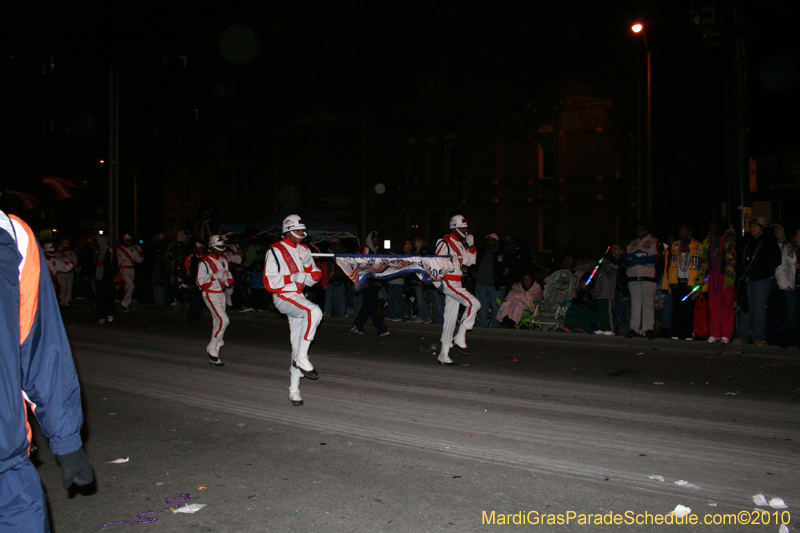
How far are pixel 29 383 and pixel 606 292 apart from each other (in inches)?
473

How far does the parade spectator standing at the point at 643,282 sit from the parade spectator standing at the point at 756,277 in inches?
61.9

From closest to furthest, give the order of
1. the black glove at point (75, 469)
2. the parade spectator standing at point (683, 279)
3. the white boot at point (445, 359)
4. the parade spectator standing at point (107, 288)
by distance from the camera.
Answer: the black glove at point (75, 469) → the white boot at point (445, 359) → the parade spectator standing at point (683, 279) → the parade spectator standing at point (107, 288)

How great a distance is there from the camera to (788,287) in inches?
426

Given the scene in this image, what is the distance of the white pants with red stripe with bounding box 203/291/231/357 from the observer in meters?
10.0

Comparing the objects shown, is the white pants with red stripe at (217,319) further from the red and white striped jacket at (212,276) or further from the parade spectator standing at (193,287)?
the parade spectator standing at (193,287)

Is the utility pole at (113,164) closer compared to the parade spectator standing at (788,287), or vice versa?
the parade spectator standing at (788,287)

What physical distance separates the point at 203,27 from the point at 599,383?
39.0 metres

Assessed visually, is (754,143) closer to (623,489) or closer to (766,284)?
(766,284)

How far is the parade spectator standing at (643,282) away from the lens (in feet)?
41.1

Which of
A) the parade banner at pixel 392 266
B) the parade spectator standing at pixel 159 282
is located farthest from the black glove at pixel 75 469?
the parade spectator standing at pixel 159 282

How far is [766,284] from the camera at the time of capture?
11141 millimetres

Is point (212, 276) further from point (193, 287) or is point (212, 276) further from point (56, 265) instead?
point (56, 265)

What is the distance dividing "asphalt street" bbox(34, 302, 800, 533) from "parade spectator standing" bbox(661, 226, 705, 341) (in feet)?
4.56

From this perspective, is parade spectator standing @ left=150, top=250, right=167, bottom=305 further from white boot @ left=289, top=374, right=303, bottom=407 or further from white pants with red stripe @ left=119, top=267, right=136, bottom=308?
white boot @ left=289, top=374, right=303, bottom=407
